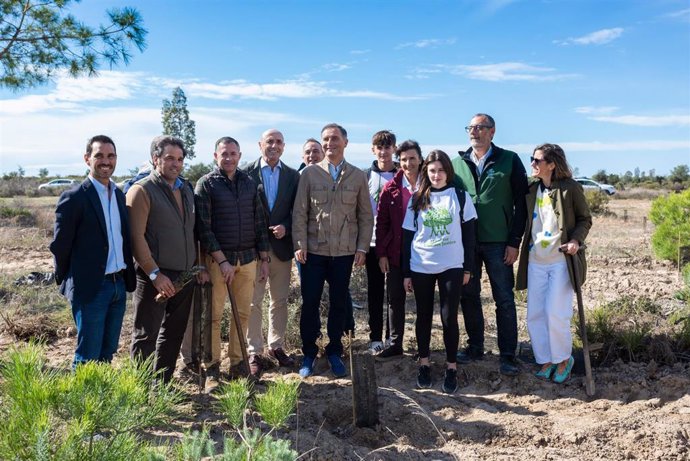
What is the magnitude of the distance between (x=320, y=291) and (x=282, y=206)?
83 centimetres

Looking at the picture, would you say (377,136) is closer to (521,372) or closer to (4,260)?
(521,372)

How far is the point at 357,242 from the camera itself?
4922mm

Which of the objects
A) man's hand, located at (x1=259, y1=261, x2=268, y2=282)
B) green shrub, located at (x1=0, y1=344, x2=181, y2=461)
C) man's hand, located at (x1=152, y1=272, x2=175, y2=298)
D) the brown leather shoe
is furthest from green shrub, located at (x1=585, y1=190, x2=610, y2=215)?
green shrub, located at (x1=0, y1=344, x2=181, y2=461)

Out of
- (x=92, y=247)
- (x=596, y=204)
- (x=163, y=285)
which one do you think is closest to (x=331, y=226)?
(x=163, y=285)

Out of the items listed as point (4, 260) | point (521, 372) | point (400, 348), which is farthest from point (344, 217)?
point (4, 260)

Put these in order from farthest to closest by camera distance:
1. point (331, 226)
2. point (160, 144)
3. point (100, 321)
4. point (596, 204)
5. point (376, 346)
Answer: point (596, 204), point (376, 346), point (331, 226), point (160, 144), point (100, 321)

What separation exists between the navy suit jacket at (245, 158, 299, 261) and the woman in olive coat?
2.02 metres

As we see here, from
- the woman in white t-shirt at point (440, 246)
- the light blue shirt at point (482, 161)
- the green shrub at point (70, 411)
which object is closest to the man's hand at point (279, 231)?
the woman in white t-shirt at point (440, 246)

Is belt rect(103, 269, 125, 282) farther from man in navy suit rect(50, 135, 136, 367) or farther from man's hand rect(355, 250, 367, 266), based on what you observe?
man's hand rect(355, 250, 367, 266)

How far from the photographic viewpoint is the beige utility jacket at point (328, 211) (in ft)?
15.7

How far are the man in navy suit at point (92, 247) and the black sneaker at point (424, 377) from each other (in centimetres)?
241

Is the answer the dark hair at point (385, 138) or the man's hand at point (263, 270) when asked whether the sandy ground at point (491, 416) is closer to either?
the man's hand at point (263, 270)

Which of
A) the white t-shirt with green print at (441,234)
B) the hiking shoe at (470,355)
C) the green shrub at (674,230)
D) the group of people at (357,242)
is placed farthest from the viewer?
the green shrub at (674,230)

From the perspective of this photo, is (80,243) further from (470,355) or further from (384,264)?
(470,355)
